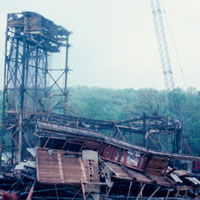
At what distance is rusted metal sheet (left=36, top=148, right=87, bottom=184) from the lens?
17141 millimetres

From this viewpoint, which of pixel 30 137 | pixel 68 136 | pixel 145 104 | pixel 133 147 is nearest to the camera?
pixel 68 136

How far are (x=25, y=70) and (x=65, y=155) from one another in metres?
15.5

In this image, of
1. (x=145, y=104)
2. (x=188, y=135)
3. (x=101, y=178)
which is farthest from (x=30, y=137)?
(x=145, y=104)

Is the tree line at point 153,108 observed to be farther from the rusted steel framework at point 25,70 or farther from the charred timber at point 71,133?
the charred timber at point 71,133

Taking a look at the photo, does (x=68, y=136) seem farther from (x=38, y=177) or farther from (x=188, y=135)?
(x=188, y=135)

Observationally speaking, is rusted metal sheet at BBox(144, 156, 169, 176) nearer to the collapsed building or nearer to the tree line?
the collapsed building

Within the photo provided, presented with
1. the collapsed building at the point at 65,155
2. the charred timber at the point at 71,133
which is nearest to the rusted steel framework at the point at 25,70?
the collapsed building at the point at 65,155

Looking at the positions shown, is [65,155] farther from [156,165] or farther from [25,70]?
[25,70]

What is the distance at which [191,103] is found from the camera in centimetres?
6003

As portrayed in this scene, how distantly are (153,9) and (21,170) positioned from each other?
131ft

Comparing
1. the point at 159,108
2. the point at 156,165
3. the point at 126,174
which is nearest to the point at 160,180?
the point at 156,165

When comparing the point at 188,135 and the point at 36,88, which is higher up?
the point at 36,88

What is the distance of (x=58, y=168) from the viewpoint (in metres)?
17.9

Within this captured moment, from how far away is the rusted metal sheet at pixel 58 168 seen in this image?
17141 mm
